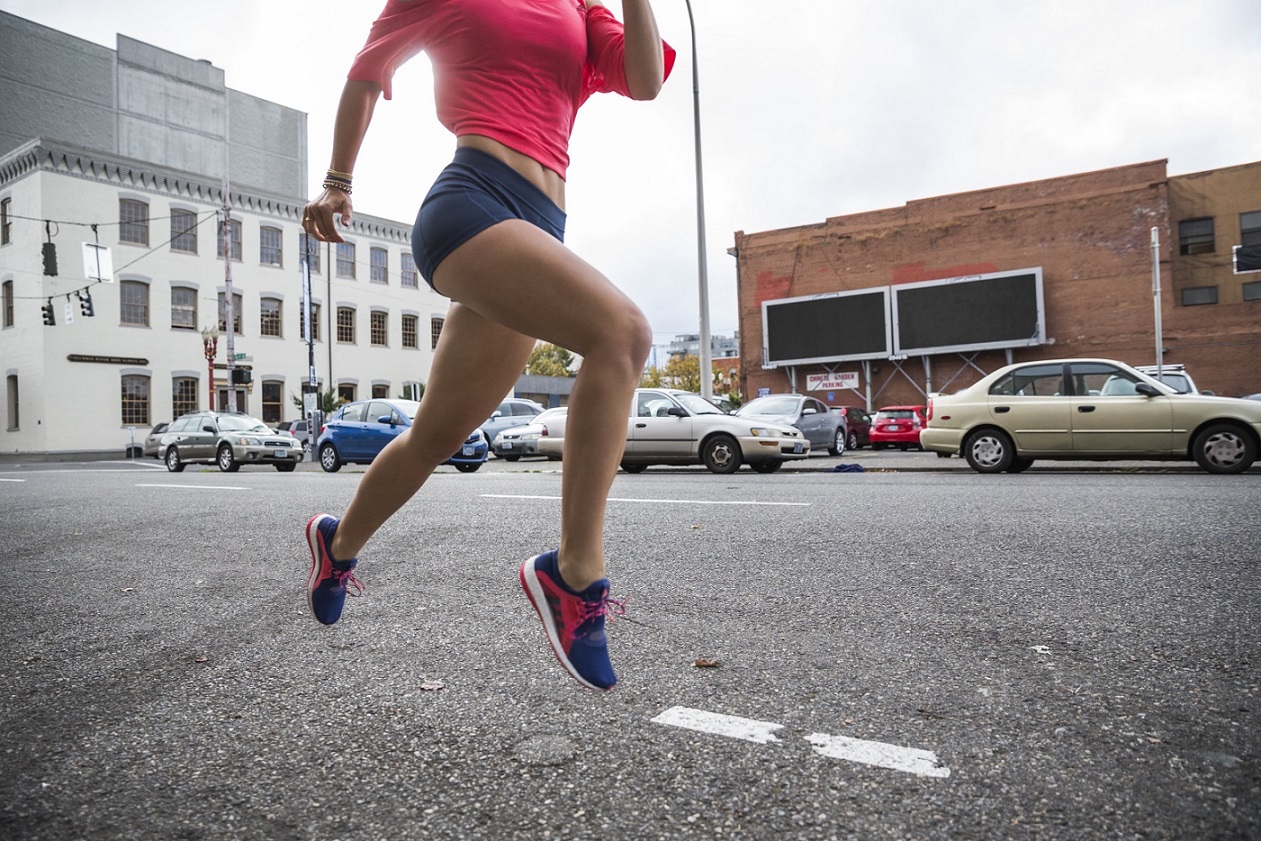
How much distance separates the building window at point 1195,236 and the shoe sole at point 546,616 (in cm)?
4172

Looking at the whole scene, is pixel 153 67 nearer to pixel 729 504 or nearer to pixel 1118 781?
pixel 729 504

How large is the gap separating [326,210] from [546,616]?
1.20 m

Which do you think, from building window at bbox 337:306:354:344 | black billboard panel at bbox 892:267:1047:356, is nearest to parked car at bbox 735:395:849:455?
black billboard panel at bbox 892:267:1047:356

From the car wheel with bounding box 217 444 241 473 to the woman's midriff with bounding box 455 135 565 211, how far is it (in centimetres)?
2092

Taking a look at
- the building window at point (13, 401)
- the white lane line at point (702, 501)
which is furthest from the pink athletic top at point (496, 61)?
the building window at point (13, 401)

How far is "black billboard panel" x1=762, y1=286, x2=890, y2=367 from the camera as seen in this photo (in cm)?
4062

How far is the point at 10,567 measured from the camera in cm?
481

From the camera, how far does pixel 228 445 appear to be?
69.5 feet

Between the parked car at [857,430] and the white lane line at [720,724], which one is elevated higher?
the parked car at [857,430]

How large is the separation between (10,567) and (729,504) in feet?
16.2

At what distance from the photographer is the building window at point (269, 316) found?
39500 mm

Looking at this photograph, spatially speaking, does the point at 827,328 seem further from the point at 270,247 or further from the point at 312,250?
the point at 270,247

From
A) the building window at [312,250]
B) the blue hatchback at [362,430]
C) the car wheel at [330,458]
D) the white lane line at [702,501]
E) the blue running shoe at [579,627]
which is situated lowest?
the white lane line at [702,501]

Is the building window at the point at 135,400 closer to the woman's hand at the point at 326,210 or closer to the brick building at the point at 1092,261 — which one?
the brick building at the point at 1092,261
